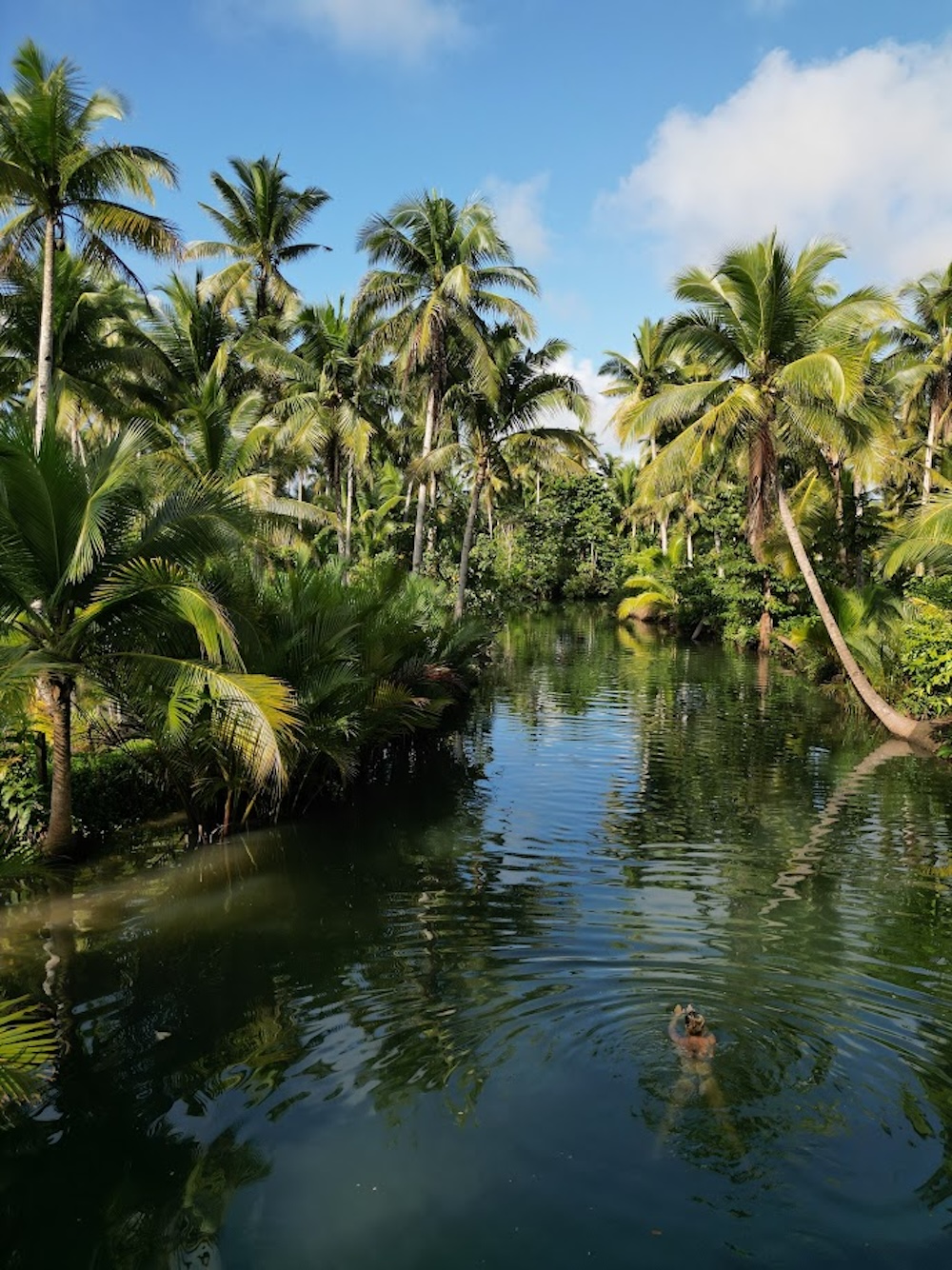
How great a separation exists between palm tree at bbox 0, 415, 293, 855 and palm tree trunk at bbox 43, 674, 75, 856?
0.5 inches

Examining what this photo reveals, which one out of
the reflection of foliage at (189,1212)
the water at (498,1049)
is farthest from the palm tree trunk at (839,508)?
the reflection of foliage at (189,1212)

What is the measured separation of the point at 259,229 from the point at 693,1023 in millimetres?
28282

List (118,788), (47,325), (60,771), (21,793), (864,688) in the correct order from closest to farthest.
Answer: (60,771), (21,793), (118,788), (47,325), (864,688)

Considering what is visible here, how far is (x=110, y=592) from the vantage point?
8531 mm

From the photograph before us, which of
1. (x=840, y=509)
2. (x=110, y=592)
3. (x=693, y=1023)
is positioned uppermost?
(x=840, y=509)

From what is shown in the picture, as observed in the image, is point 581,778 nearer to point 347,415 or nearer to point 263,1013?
point 263,1013

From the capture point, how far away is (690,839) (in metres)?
10.6

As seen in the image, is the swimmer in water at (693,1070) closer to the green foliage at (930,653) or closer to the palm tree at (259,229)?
the green foliage at (930,653)

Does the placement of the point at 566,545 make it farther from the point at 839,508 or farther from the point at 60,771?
the point at 60,771

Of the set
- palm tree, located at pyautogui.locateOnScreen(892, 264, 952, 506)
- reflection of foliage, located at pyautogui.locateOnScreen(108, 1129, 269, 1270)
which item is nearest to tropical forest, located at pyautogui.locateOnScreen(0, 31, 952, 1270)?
reflection of foliage, located at pyautogui.locateOnScreen(108, 1129, 269, 1270)

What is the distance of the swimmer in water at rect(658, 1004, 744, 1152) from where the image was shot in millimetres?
4973

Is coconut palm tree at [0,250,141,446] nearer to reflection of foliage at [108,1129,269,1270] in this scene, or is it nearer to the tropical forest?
the tropical forest

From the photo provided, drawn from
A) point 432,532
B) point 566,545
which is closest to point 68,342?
point 432,532

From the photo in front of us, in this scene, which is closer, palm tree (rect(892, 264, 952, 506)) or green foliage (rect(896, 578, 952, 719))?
green foliage (rect(896, 578, 952, 719))
